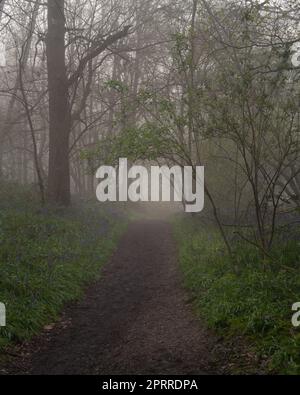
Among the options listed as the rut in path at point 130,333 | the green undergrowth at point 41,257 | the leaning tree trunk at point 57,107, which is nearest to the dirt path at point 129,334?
the rut in path at point 130,333

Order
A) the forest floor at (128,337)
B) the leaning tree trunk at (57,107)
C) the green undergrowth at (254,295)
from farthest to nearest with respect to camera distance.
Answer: the leaning tree trunk at (57,107) < the forest floor at (128,337) < the green undergrowth at (254,295)

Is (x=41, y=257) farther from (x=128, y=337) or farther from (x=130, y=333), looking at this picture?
(x=128, y=337)

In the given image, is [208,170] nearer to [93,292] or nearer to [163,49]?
[163,49]

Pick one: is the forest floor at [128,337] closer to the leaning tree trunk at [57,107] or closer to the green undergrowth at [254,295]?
the green undergrowth at [254,295]

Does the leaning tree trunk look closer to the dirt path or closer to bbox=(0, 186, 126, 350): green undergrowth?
bbox=(0, 186, 126, 350): green undergrowth

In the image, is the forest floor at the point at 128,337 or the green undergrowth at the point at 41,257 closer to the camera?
the forest floor at the point at 128,337

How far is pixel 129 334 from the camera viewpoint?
7.20 meters

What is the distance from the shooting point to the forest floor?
5.94 meters

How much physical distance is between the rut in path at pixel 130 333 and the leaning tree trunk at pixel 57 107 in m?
5.86

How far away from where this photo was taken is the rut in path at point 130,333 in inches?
235

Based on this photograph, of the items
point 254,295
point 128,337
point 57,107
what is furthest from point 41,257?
point 57,107

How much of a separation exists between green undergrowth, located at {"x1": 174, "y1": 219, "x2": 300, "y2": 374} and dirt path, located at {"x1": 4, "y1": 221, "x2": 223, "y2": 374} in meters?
0.40

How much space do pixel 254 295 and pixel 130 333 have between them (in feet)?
6.79

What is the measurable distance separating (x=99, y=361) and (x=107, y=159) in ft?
13.4
